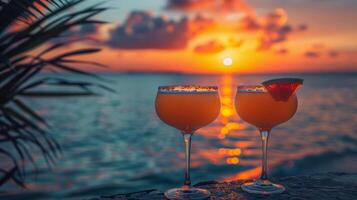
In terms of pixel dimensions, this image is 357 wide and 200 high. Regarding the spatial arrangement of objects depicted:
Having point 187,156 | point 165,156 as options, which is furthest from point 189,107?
point 165,156

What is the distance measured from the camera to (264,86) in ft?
5.69

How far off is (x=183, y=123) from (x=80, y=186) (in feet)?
24.6

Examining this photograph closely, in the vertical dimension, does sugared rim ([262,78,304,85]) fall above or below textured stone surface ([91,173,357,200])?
above

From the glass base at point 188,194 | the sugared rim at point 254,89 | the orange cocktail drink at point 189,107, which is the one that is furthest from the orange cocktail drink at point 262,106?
the glass base at point 188,194

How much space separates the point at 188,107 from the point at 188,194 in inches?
12.4

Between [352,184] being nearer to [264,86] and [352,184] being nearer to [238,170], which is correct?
[264,86]

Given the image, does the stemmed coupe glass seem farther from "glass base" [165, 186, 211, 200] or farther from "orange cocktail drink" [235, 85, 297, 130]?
"glass base" [165, 186, 211, 200]

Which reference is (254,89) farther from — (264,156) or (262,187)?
(262,187)

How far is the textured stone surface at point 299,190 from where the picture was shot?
5.30ft

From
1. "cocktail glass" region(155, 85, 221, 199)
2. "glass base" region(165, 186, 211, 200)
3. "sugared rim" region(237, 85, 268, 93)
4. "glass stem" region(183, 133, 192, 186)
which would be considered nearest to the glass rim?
"sugared rim" region(237, 85, 268, 93)

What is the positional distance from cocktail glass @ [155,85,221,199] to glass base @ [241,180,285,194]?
16cm

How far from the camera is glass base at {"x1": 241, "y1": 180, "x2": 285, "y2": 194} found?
65.6 inches

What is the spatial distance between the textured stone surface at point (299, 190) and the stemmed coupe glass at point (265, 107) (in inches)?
2.2

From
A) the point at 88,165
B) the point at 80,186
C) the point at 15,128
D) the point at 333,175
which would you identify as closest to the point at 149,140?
the point at 88,165
